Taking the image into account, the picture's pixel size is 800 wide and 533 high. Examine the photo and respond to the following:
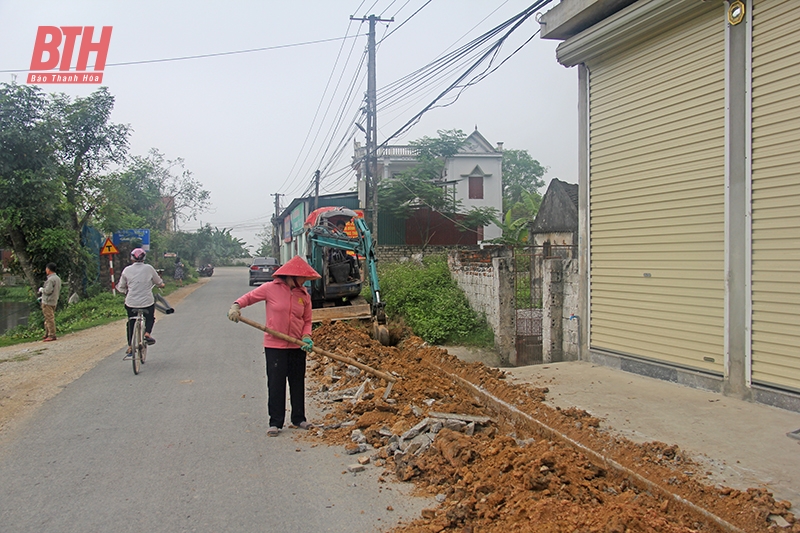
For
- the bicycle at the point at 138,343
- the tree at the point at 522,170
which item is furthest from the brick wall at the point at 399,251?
the tree at the point at 522,170

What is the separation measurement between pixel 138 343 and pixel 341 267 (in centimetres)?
611

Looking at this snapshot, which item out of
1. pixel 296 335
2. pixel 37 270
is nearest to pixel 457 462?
pixel 296 335

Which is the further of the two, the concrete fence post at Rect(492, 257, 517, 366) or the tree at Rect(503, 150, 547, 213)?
the tree at Rect(503, 150, 547, 213)

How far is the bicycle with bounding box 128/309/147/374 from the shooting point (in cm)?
945

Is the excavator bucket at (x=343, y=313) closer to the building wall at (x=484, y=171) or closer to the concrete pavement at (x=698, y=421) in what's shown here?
the concrete pavement at (x=698, y=421)

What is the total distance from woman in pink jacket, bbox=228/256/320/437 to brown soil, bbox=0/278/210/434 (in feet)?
9.53

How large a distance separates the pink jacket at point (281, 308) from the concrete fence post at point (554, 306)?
496cm

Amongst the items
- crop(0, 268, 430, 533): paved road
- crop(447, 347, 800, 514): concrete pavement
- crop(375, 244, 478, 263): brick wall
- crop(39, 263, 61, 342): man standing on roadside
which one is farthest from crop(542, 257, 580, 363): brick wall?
crop(375, 244, 478, 263): brick wall

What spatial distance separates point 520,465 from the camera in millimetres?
4691

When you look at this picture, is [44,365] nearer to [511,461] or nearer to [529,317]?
Result: [529,317]

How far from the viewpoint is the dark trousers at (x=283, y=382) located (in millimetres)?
6398

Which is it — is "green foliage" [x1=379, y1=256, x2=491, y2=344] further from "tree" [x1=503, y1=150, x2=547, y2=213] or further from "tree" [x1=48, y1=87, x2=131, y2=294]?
"tree" [x1=503, y1=150, x2=547, y2=213]

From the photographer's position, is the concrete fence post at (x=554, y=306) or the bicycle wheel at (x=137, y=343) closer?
the bicycle wheel at (x=137, y=343)

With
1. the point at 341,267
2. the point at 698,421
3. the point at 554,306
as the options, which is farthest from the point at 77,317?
the point at 698,421
